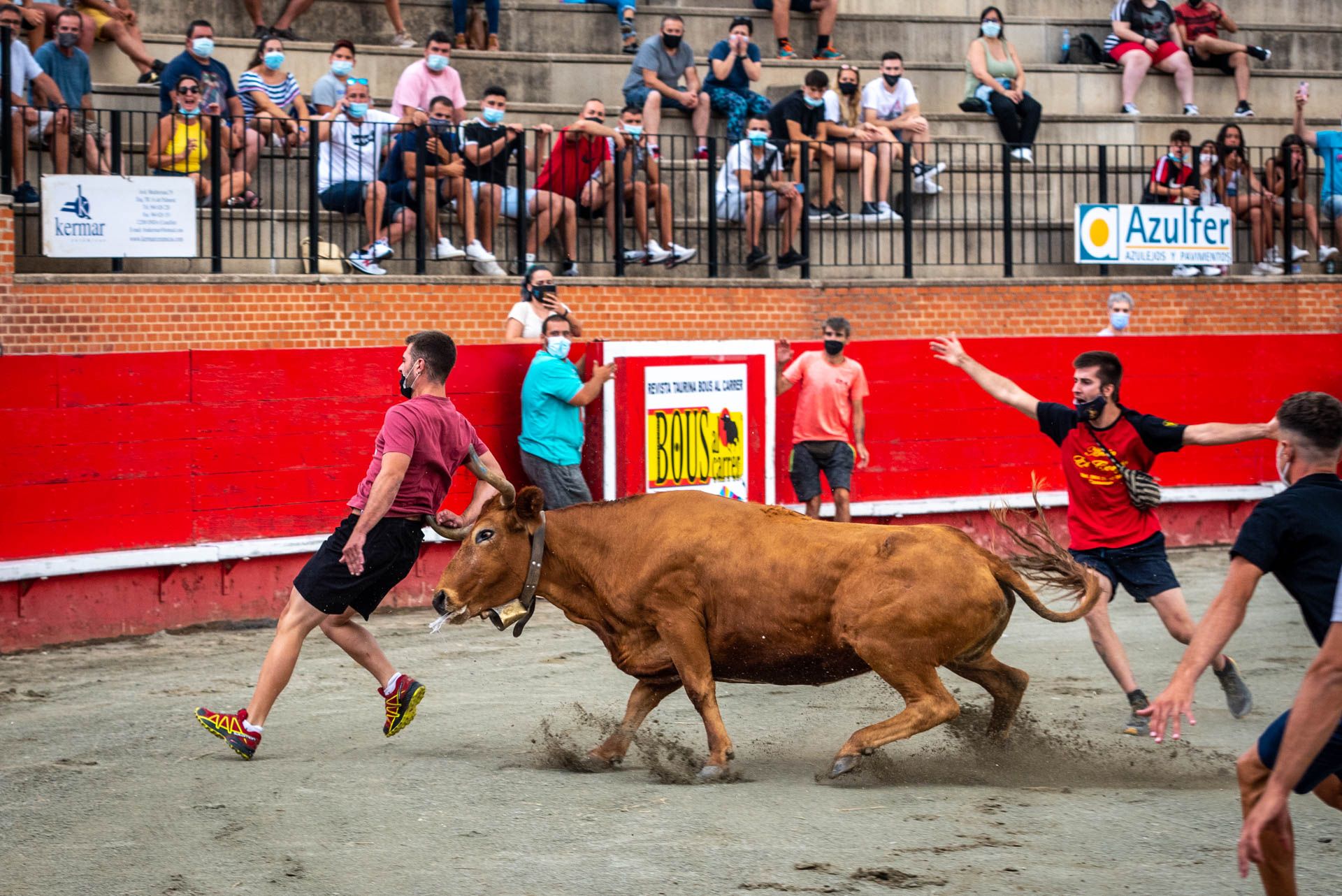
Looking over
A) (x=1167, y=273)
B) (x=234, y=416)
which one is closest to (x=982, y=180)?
(x=1167, y=273)

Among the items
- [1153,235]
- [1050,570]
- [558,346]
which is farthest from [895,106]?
[1050,570]

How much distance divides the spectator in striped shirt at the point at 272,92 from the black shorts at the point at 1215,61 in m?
11.1

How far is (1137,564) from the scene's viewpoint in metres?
7.38

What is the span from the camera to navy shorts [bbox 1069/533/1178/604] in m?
7.38

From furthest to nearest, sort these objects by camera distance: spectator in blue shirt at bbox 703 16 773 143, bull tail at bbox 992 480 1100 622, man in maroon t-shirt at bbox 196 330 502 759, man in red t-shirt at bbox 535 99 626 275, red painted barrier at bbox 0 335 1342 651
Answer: spectator in blue shirt at bbox 703 16 773 143, man in red t-shirt at bbox 535 99 626 275, red painted barrier at bbox 0 335 1342 651, man in maroon t-shirt at bbox 196 330 502 759, bull tail at bbox 992 480 1100 622

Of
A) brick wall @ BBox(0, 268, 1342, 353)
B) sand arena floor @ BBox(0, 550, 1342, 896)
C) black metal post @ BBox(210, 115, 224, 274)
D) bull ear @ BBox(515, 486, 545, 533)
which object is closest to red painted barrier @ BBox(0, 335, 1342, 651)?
sand arena floor @ BBox(0, 550, 1342, 896)

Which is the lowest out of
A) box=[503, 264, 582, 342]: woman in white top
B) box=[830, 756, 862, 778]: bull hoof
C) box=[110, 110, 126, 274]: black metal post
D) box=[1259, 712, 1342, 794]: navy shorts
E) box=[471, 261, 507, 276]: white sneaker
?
box=[830, 756, 862, 778]: bull hoof

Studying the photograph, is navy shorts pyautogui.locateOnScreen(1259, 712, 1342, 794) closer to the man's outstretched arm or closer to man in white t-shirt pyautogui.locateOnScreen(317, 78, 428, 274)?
the man's outstretched arm

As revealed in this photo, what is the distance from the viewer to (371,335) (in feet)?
41.8

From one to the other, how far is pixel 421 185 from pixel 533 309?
1.94 m

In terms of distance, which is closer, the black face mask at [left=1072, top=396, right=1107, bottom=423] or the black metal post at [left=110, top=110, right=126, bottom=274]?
the black face mask at [left=1072, top=396, right=1107, bottom=423]

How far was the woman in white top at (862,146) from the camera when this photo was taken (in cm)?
1530

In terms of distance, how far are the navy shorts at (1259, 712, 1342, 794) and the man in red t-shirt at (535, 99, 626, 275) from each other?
1042 centimetres

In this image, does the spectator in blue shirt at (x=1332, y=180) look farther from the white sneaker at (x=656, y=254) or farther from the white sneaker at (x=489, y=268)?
the white sneaker at (x=489, y=268)
